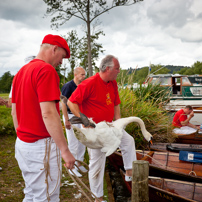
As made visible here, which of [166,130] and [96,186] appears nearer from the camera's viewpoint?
[96,186]

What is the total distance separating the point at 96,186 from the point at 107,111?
44.9 inches

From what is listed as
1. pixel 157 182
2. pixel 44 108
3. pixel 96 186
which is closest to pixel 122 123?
pixel 96 186

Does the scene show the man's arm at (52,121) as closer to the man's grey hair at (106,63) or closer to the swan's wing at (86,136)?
the swan's wing at (86,136)

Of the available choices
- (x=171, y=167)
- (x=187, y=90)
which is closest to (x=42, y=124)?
(x=171, y=167)

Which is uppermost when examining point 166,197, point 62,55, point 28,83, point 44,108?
point 62,55

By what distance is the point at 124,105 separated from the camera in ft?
20.0

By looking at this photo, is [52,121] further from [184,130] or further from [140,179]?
[184,130]

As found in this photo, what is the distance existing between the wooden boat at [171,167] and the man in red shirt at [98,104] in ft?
2.17

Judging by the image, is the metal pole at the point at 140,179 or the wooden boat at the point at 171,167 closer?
the metal pole at the point at 140,179

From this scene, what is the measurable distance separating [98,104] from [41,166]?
60.5 inches

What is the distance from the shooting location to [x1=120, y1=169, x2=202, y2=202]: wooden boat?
3212 millimetres

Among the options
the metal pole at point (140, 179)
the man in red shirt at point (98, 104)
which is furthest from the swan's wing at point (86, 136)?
the metal pole at point (140, 179)

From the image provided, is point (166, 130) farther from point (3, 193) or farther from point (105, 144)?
point (3, 193)

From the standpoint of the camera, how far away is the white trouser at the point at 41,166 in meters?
1.99
